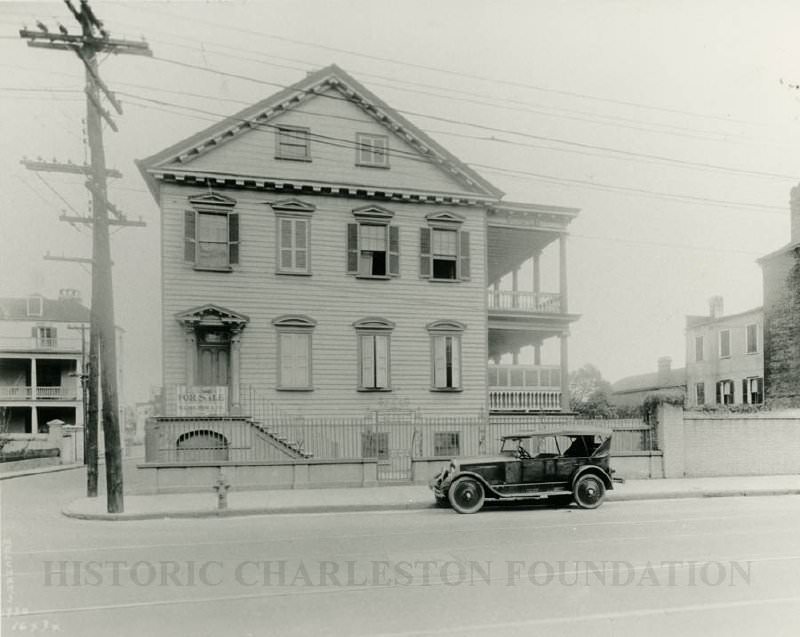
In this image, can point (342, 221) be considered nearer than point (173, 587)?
No

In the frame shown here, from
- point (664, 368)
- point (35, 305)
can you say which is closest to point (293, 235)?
point (35, 305)

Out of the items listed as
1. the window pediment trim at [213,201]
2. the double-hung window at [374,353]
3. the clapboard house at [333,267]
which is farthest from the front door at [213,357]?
the double-hung window at [374,353]

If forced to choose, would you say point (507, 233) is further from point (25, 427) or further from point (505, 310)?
point (25, 427)

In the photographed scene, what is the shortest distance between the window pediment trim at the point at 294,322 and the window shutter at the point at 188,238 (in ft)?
10.7

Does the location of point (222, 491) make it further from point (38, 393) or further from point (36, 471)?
point (38, 393)

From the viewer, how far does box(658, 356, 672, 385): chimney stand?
52875mm

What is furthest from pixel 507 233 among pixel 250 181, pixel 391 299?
pixel 250 181

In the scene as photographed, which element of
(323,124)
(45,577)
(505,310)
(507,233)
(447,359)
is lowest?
(45,577)

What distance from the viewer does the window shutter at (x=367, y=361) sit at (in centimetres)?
2159

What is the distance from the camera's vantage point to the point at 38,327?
4797 cm

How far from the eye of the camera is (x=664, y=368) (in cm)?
5338

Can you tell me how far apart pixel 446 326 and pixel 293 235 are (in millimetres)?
5940

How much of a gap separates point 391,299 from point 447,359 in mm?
2804

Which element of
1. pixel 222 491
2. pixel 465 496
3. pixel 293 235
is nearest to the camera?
pixel 465 496
